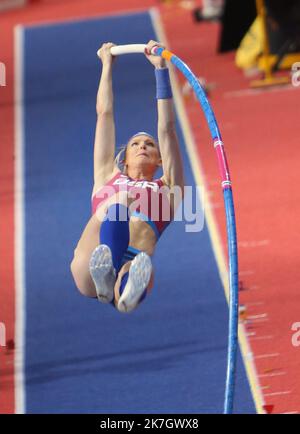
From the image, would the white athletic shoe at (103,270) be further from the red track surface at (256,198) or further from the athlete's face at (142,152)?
the red track surface at (256,198)

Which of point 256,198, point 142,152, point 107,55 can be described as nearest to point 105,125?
point 142,152

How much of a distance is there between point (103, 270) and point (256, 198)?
18.2ft

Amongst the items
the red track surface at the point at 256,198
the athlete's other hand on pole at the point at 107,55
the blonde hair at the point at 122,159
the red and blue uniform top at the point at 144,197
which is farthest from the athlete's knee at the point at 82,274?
the red track surface at the point at 256,198

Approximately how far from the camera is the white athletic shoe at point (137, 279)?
23.6ft

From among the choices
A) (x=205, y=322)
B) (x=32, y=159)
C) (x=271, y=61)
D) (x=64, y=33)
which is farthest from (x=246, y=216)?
(x=64, y=33)

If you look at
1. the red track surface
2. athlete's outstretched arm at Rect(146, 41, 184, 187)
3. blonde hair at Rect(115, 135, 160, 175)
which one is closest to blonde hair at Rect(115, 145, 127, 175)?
blonde hair at Rect(115, 135, 160, 175)

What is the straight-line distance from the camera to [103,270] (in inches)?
285

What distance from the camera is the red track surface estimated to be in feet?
34.4

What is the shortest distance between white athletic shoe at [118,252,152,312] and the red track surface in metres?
2.84

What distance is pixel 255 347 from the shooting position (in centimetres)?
1054

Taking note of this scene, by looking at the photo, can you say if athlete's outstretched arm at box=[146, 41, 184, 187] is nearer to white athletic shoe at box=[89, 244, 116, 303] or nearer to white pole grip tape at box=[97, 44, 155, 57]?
white pole grip tape at box=[97, 44, 155, 57]

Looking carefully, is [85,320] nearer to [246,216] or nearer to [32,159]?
[246,216]

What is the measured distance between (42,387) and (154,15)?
9.39m

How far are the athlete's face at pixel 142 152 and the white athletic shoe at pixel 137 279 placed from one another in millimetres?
700
